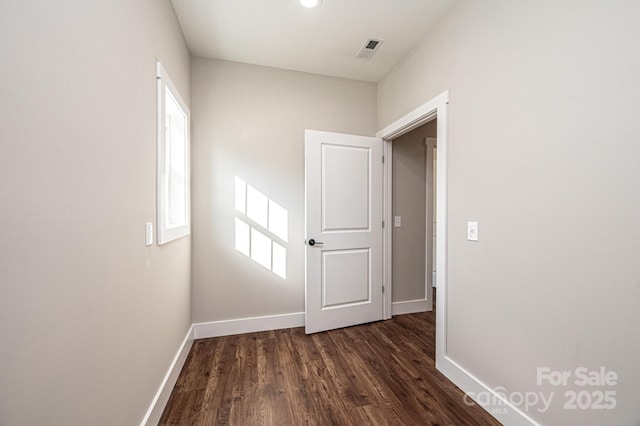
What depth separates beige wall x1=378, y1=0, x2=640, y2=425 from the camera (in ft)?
3.55

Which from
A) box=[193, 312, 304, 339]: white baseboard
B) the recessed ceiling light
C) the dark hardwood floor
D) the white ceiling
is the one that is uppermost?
the white ceiling

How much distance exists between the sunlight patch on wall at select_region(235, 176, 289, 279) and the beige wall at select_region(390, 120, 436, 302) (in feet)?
4.25

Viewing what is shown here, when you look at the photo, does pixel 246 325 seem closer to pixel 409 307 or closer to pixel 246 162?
pixel 246 162

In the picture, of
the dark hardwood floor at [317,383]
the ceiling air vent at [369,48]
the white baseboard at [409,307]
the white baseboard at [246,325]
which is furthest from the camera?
the white baseboard at [409,307]

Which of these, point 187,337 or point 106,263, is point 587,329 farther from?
point 187,337

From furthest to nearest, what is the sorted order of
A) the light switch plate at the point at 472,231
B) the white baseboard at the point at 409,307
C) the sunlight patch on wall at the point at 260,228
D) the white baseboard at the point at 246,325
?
the white baseboard at the point at 409,307
the sunlight patch on wall at the point at 260,228
the white baseboard at the point at 246,325
the light switch plate at the point at 472,231

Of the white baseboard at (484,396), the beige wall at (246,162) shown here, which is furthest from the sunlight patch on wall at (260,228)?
the white baseboard at (484,396)

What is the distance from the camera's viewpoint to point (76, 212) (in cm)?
87

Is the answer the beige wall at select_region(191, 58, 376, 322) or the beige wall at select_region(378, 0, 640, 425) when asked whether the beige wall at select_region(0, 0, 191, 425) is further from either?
the beige wall at select_region(378, 0, 640, 425)

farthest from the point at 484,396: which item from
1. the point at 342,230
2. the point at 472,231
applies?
the point at 342,230

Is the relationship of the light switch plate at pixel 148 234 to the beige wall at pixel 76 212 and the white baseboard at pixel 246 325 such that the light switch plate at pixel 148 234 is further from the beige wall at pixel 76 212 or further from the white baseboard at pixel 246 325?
the white baseboard at pixel 246 325

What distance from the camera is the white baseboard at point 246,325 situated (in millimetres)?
2602

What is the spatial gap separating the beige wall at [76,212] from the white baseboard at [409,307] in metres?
2.42

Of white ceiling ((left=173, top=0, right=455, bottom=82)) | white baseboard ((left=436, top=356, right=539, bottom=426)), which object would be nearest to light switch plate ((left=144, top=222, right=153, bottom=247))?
white ceiling ((left=173, top=0, right=455, bottom=82))
